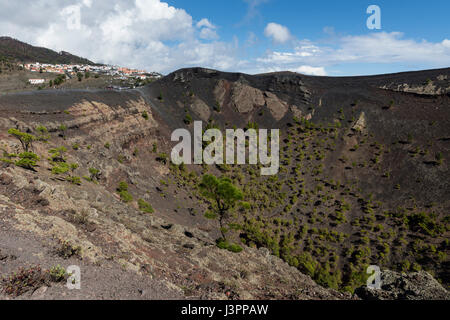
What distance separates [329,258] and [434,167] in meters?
25.9

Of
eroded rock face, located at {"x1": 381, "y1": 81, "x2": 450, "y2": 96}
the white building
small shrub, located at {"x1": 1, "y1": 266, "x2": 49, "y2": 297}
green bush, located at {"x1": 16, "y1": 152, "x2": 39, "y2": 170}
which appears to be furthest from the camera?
the white building

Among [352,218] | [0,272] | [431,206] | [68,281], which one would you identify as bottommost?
[352,218]

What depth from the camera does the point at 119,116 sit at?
4294cm

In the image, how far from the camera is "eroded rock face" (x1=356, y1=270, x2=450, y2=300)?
1672 cm

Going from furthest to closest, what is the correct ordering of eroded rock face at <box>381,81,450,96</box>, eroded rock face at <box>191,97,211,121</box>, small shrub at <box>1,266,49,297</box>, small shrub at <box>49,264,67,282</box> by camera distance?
1. eroded rock face at <box>191,97,211,121</box>
2. eroded rock face at <box>381,81,450,96</box>
3. small shrub at <box>49,264,67,282</box>
4. small shrub at <box>1,266,49,297</box>

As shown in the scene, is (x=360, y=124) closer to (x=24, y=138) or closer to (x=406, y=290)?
(x=406, y=290)

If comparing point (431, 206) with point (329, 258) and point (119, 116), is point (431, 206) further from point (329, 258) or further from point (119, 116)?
point (119, 116)

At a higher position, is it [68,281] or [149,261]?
[68,281]

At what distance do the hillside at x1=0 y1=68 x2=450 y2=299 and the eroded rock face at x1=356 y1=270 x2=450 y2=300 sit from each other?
134 millimetres

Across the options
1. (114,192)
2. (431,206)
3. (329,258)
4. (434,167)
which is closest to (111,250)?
(114,192)

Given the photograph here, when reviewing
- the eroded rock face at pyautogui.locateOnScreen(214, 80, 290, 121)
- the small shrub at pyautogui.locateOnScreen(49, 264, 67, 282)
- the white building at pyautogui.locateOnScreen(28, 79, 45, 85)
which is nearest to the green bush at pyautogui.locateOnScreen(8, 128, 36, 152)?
the small shrub at pyautogui.locateOnScreen(49, 264, 67, 282)

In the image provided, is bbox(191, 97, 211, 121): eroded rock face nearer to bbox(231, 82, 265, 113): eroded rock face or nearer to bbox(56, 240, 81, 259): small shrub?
bbox(231, 82, 265, 113): eroded rock face

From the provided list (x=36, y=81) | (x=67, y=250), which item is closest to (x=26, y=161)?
(x=67, y=250)
